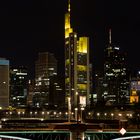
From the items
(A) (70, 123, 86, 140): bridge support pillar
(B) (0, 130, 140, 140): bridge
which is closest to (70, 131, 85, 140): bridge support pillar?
(A) (70, 123, 86, 140): bridge support pillar

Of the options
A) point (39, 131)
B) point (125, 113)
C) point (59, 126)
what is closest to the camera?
point (59, 126)

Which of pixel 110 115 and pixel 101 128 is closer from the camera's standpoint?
pixel 101 128

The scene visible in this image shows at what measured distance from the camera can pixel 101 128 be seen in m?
60.5

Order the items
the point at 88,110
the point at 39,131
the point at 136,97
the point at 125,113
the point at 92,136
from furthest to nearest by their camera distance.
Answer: the point at 136,97, the point at 88,110, the point at 125,113, the point at 92,136, the point at 39,131

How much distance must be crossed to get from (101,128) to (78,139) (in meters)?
10.2

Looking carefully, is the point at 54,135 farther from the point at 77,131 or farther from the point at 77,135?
the point at 77,131

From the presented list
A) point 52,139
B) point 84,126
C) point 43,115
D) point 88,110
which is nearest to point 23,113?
point 43,115

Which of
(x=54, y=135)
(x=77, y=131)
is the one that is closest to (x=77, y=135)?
(x=77, y=131)

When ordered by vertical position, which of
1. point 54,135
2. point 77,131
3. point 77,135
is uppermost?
point 77,131

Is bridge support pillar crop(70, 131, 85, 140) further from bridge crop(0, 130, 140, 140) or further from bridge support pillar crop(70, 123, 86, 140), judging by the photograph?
bridge crop(0, 130, 140, 140)

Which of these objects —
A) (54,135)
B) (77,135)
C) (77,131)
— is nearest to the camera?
(77,131)

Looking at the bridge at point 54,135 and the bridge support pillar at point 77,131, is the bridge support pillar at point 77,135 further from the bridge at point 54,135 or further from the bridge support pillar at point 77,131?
the bridge at point 54,135

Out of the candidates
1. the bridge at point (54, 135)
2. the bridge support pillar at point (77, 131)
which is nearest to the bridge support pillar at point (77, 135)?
the bridge support pillar at point (77, 131)

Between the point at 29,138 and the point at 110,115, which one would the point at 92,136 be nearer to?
the point at 29,138
